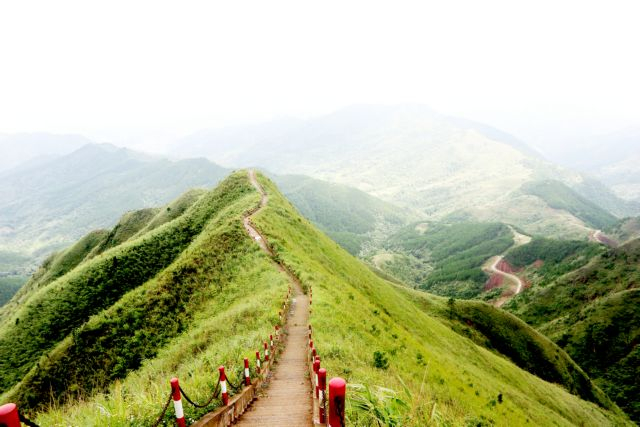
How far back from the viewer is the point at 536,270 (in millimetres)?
187750

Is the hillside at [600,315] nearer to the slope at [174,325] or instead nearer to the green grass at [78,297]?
the slope at [174,325]

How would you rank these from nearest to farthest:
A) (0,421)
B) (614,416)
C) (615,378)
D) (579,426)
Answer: (0,421), (579,426), (614,416), (615,378)

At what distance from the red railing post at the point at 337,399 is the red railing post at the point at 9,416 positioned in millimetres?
4946

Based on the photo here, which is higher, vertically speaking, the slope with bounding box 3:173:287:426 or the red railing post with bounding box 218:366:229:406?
the red railing post with bounding box 218:366:229:406

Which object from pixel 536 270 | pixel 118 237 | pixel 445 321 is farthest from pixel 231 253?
pixel 536 270

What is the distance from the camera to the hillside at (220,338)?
50.8 feet

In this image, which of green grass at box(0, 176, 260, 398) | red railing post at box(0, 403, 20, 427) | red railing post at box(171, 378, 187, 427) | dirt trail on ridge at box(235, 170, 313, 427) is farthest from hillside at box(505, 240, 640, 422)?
red railing post at box(0, 403, 20, 427)

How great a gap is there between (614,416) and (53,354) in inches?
3534

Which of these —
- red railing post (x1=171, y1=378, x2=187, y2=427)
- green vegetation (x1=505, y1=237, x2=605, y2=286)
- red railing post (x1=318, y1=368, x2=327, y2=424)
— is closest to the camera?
red railing post (x1=171, y1=378, x2=187, y2=427)

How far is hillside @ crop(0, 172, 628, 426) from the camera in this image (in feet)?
50.8

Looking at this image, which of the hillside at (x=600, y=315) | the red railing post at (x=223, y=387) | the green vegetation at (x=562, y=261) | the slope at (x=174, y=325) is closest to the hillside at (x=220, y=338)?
the slope at (x=174, y=325)

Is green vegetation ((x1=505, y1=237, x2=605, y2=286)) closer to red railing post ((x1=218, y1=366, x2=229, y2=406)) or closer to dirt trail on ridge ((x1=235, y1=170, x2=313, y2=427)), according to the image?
dirt trail on ridge ((x1=235, y1=170, x2=313, y2=427))

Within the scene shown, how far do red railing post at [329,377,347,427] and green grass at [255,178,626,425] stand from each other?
91.3 inches

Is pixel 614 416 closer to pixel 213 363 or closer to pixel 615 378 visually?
pixel 615 378
